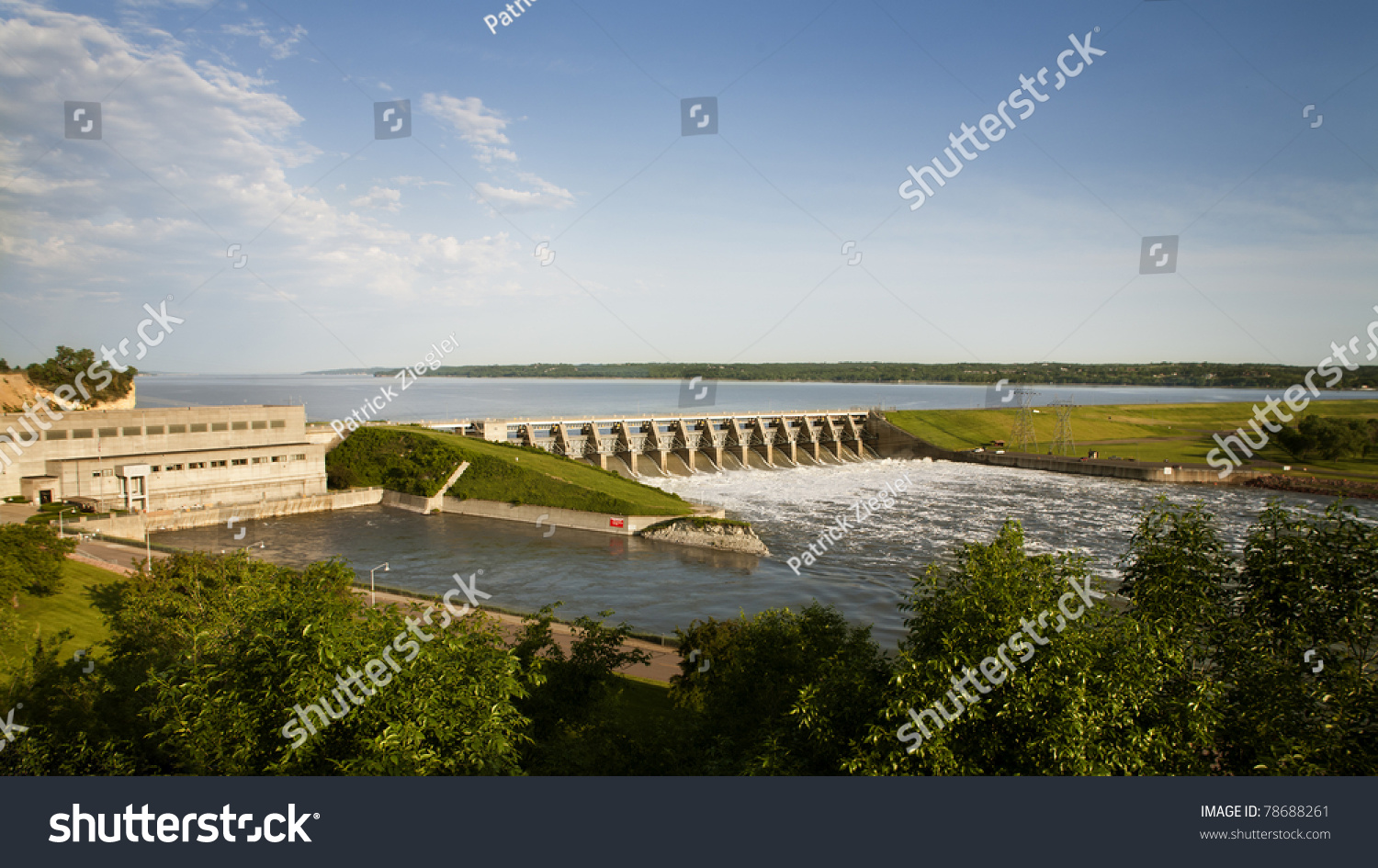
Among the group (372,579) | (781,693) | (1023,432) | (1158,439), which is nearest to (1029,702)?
(781,693)

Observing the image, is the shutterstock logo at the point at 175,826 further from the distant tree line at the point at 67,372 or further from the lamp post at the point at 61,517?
the distant tree line at the point at 67,372

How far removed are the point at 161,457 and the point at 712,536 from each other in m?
43.7

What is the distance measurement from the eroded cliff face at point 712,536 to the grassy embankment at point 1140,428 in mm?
56538

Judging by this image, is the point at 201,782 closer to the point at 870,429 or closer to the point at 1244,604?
the point at 1244,604

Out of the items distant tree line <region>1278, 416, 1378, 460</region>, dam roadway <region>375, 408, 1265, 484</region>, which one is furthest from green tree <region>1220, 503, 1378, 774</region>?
distant tree line <region>1278, 416, 1378, 460</region>

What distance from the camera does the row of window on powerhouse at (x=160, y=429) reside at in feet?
170

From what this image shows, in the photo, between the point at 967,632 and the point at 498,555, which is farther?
the point at 498,555

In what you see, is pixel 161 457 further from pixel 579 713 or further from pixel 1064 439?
pixel 1064 439

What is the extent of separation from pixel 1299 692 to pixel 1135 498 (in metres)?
64.6

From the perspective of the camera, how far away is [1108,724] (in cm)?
830

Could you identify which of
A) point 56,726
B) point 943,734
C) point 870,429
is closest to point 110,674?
point 56,726

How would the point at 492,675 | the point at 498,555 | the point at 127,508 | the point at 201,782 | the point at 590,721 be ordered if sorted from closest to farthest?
the point at 201,782 < the point at 492,675 < the point at 590,721 < the point at 498,555 < the point at 127,508

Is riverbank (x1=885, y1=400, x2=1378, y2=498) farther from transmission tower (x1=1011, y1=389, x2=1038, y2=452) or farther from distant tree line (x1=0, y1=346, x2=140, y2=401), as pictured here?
distant tree line (x1=0, y1=346, x2=140, y2=401)

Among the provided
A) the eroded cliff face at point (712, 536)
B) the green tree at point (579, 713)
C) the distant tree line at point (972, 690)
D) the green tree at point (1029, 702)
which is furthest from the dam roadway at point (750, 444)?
the green tree at point (1029, 702)
